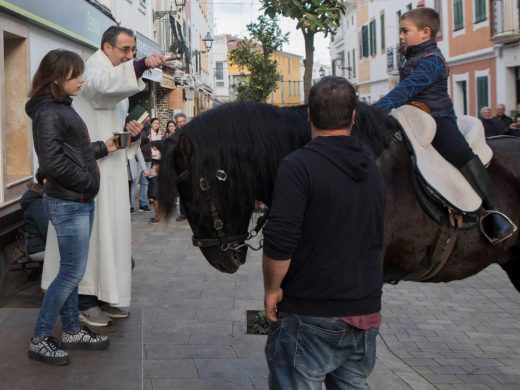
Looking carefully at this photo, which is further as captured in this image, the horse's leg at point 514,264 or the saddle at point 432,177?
the horse's leg at point 514,264

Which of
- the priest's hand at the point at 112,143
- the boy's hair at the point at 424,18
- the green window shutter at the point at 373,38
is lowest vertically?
the priest's hand at the point at 112,143

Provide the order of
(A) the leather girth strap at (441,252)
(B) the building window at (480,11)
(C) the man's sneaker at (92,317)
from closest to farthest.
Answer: (A) the leather girth strap at (441,252) < (C) the man's sneaker at (92,317) < (B) the building window at (480,11)

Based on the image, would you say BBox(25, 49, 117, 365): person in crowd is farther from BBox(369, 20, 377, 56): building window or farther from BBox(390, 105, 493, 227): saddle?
BBox(369, 20, 377, 56): building window

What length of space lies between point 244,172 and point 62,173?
1457 millimetres

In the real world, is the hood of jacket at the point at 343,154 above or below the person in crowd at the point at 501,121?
below

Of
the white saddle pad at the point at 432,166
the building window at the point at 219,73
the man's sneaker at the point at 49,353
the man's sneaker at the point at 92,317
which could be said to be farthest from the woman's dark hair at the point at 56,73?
the building window at the point at 219,73

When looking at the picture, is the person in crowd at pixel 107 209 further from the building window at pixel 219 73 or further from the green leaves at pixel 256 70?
the building window at pixel 219 73

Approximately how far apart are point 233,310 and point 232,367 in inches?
66.5

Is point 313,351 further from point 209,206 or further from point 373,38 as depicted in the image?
point 373,38

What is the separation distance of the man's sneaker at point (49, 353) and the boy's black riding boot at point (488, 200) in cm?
263

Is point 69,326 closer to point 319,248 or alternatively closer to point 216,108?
point 216,108

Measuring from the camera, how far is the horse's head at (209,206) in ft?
11.1

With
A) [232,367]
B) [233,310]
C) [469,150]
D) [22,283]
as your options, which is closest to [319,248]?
[469,150]

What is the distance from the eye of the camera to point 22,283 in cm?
704
